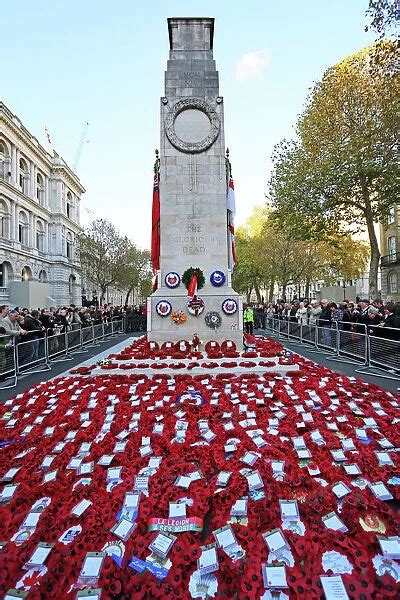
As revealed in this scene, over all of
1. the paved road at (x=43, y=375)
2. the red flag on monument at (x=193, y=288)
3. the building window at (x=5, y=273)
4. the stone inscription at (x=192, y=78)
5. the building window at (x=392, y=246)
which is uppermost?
the stone inscription at (x=192, y=78)

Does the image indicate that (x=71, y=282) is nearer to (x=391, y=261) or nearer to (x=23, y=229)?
(x=23, y=229)

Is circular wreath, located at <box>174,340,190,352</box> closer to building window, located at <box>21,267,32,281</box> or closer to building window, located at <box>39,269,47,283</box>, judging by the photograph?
building window, located at <box>21,267,32,281</box>

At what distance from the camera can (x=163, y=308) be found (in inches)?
471

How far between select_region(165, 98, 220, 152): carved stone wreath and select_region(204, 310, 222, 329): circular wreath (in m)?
5.43

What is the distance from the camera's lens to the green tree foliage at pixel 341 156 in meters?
21.7

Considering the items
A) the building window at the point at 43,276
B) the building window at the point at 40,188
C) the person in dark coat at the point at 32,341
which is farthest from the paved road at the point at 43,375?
the building window at the point at 40,188

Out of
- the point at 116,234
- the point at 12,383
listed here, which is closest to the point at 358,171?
the point at 12,383

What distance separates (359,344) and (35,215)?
51.9 metres

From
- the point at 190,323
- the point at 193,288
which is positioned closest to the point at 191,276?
the point at 193,288

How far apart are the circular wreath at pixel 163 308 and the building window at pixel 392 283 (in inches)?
1505

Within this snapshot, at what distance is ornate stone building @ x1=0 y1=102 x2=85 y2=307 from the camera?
44.5m

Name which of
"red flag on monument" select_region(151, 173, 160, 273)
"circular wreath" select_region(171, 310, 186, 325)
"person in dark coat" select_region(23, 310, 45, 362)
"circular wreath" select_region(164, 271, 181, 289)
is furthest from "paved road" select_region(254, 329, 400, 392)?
"person in dark coat" select_region(23, 310, 45, 362)

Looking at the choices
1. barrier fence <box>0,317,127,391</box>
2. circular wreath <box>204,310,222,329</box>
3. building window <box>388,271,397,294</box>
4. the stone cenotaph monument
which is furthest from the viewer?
building window <box>388,271,397,294</box>

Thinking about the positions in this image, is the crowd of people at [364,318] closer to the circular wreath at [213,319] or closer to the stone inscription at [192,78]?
the circular wreath at [213,319]
